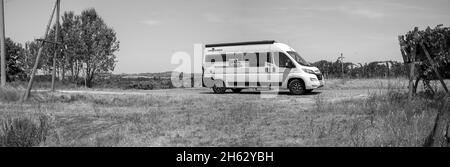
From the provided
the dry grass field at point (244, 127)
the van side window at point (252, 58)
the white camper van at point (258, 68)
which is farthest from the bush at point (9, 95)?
the van side window at point (252, 58)

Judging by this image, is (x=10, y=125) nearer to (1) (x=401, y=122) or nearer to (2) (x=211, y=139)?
(2) (x=211, y=139)

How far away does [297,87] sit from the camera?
56.0ft

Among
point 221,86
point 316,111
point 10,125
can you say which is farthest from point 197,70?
point 10,125

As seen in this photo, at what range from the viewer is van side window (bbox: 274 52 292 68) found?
1723 cm

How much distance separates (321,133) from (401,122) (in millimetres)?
1481

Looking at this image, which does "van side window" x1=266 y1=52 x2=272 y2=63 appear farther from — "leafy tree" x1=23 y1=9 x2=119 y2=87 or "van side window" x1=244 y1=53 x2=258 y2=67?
"leafy tree" x1=23 y1=9 x2=119 y2=87

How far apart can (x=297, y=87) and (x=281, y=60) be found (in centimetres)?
131

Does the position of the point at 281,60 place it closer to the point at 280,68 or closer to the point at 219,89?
the point at 280,68

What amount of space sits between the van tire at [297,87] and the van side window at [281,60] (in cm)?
78

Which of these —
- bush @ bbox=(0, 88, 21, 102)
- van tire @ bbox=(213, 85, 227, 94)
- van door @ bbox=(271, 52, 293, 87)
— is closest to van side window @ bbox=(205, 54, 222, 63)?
van tire @ bbox=(213, 85, 227, 94)

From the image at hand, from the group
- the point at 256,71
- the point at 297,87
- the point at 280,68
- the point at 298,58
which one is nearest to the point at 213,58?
the point at 256,71

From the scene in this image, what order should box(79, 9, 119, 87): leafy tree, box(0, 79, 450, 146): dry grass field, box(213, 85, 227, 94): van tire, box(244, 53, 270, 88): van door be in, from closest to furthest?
box(0, 79, 450, 146): dry grass field < box(244, 53, 270, 88): van door < box(213, 85, 227, 94): van tire < box(79, 9, 119, 87): leafy tree

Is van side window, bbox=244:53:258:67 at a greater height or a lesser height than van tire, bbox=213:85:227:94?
greater

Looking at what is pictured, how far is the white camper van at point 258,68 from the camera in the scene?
17.1m
